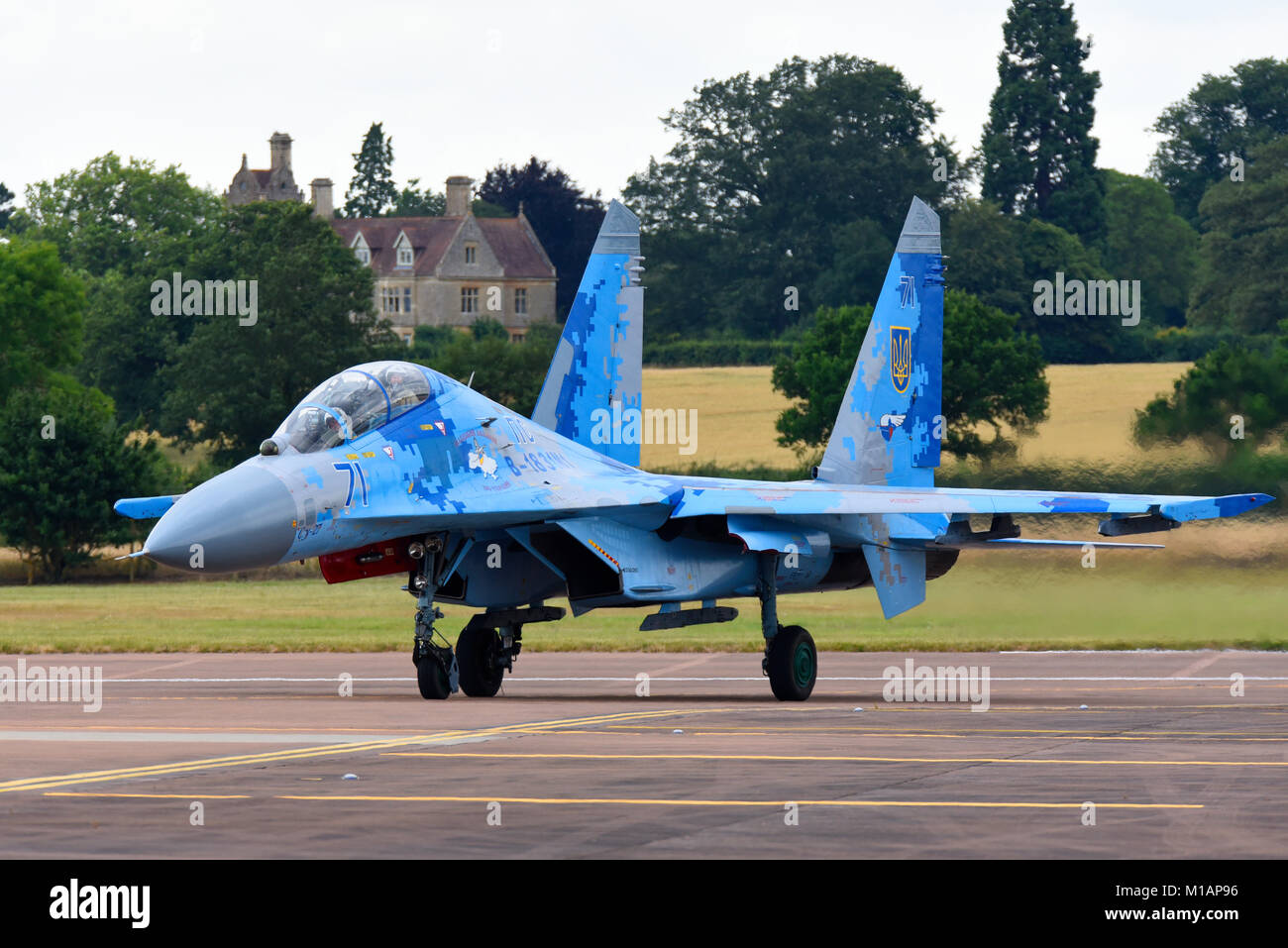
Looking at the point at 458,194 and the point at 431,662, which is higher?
the point at 458,194

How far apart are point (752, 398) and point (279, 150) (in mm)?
87466

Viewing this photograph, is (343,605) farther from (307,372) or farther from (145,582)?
(307,372)

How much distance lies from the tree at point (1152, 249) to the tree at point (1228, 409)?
7438 cm

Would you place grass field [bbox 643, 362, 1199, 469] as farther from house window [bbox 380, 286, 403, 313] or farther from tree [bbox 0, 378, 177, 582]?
house window [bbox 380, 286, 403, 313]

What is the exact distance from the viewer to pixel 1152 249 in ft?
368

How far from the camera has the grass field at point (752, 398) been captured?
66537 millimetres

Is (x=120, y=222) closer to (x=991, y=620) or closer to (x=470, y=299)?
(x=470, y=299)

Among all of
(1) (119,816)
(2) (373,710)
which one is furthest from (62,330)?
(1) (119,816)

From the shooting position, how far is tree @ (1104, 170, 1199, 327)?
110500 mm

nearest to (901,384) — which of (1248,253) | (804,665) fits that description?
(804,665)

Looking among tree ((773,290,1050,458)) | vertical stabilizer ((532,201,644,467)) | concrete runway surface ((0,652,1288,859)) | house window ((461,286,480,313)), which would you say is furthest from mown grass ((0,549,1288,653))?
house window ((461,286,480,313))

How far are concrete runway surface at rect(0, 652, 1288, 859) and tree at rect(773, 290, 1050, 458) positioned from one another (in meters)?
40.6

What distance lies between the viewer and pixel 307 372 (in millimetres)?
81125

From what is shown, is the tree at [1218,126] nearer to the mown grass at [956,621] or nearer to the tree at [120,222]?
the tree at [120,222]
